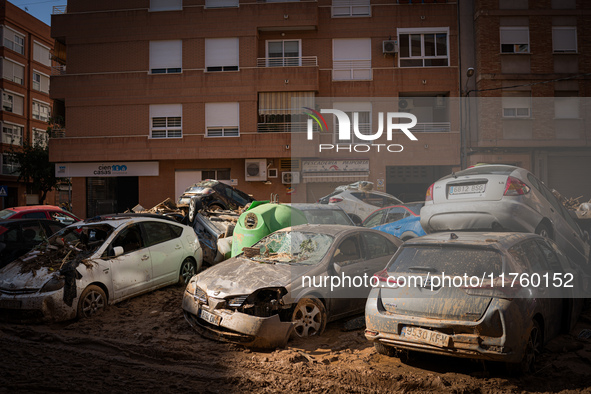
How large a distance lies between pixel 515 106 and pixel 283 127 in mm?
10784

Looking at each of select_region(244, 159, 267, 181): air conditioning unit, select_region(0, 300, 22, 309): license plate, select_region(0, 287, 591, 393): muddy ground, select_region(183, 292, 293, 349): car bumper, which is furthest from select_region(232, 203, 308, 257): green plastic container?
select_region(244, 159, 267, 181): air conditioning unit

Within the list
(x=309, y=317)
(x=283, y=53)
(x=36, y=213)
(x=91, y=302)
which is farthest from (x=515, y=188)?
A: (x=283, y=53)

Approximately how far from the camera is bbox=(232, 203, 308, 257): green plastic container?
8500 mm

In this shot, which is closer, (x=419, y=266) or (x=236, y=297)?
(x=419, y=266)

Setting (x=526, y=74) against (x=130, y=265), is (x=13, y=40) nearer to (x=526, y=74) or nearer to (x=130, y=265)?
(x=130, y=265)

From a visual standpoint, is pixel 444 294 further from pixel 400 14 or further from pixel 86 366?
pixel 400 14

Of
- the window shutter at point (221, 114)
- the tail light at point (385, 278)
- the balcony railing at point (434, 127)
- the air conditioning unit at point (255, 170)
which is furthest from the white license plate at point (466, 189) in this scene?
the window shutter at point (221, 114)

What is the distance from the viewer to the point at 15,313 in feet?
21.5

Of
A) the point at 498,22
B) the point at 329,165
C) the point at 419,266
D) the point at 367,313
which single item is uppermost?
the point at 498,22

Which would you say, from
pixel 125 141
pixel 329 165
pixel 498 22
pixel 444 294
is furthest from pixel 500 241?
pixel 125 141

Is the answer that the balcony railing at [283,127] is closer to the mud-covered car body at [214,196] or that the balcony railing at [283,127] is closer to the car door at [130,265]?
the mud-covered car body at [214,196]

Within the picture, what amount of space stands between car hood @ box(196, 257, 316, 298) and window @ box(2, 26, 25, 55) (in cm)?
3580

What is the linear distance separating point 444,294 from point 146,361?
333cm

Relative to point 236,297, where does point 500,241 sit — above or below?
above
